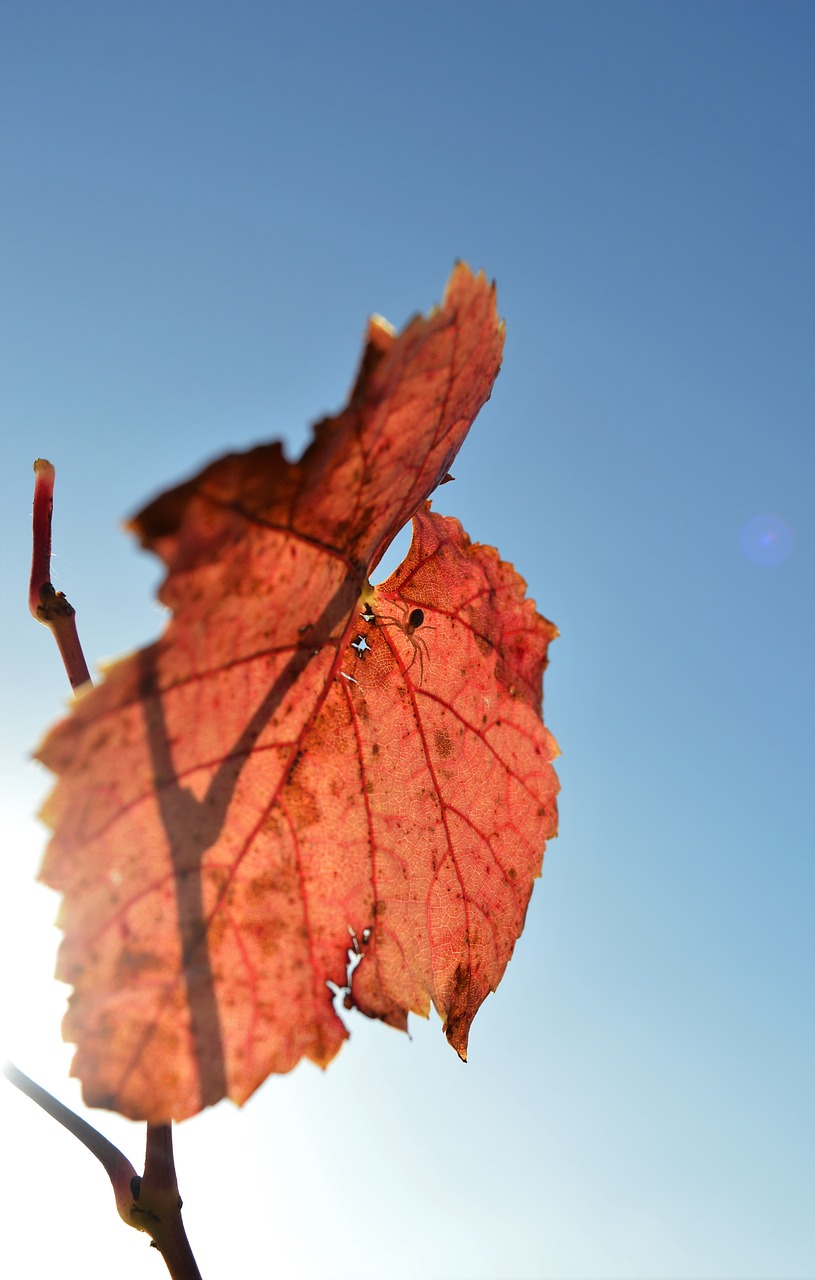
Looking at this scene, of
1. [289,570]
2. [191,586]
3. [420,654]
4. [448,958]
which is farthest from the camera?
[420,654]

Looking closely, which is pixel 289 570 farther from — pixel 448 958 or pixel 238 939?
pixel 448 958

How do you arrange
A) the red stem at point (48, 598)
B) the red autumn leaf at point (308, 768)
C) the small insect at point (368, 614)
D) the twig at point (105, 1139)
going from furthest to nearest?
the small insect at point (368, 614) → the red stem at point (48, 598) → the twig at point (105, 1139) → the red autumn leaf at point (308, 768)

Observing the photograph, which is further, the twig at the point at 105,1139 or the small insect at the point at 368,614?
the small insect at the point at 368,614

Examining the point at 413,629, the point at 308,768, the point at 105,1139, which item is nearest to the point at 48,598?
the point at 308,768

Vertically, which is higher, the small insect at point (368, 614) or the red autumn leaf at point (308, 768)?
the small insect at point (368, 614)

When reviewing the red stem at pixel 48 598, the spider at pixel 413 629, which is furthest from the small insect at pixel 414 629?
the red stem at pixel 48 598

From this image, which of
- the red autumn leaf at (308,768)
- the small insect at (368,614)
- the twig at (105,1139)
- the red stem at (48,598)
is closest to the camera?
the red autumn leaf at (308,768)

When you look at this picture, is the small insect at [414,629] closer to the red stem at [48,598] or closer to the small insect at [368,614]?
the small insect at [368,614]

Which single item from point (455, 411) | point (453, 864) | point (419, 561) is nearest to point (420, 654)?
point (419, 561)
